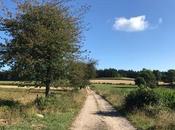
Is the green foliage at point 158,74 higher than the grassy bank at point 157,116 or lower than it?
higher

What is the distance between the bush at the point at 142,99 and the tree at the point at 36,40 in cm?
613

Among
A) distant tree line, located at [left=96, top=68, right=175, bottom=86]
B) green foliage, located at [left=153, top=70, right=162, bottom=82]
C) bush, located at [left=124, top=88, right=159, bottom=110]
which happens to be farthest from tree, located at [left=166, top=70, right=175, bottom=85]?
bush, located at [left=124, top=88, right=159, bottom=110]

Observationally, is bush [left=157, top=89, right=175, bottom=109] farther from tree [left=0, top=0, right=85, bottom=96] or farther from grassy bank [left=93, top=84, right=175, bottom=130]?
tree [left=0, top=0, right=85, bottom=96]

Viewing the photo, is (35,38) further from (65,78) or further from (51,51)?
(65,78)

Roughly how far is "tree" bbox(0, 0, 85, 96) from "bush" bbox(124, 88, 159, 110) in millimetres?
6125

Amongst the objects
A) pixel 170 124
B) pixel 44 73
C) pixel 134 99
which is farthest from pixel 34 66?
pixel 170 124

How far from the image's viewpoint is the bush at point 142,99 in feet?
99.0

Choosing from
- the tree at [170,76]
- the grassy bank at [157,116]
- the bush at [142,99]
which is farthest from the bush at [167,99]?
the tree at [170,76]

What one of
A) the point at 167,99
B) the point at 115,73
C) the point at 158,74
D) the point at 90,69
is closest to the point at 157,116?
the point at 167,99

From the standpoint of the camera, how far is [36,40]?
3017cm

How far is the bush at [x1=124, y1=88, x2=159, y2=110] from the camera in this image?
30167mm

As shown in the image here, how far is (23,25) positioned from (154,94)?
10712 mm

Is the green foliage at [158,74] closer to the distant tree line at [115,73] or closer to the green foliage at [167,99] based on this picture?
the distant tree line at [115,73]

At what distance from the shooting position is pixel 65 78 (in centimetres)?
3491
